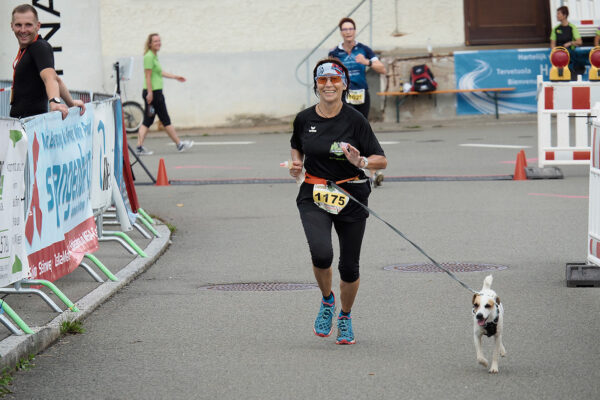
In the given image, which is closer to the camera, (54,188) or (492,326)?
(492,326)

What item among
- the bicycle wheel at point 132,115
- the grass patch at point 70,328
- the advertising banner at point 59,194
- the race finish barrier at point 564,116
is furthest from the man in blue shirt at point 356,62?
the bicycle wheel at point 132,115

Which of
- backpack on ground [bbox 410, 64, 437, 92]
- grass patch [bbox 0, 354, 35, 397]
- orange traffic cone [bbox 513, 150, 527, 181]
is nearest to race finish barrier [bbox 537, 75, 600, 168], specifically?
orange traffic cone [bbox 513, 150, 527, 181]

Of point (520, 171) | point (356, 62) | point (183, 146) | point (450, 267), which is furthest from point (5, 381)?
point (183, 146)

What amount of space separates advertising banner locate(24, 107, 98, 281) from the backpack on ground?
19.0m

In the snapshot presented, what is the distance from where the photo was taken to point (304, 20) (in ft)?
97.1

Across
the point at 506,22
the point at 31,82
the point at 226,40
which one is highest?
the point at 506,22

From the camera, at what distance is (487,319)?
6.34m

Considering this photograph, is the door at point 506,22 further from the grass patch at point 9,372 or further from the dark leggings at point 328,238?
the grass patch at point 9,372

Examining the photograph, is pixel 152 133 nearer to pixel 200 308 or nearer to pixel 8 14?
pixel 8 14

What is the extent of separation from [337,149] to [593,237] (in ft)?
8.36

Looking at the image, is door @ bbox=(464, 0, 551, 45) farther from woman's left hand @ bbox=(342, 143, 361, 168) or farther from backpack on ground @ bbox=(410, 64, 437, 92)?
woman's left hand @ bbox=(342, 143, 361, 168)

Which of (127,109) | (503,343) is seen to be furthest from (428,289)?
(127,109)

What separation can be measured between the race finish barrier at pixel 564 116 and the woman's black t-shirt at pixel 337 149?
32.6ft

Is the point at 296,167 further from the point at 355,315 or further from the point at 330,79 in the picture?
the point at 355,315
